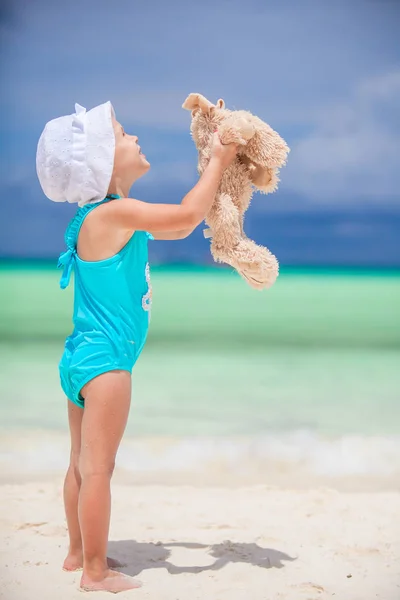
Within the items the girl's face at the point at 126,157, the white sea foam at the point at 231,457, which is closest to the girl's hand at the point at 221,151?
the girl's face at the point at 126,157

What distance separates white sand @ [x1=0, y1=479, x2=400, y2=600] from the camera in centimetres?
169

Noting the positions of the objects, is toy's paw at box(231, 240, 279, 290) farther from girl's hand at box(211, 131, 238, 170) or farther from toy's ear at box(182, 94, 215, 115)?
toy's ear at box(182, 94, 215, 115)

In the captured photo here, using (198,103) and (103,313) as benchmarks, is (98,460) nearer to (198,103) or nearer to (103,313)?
(103,313)

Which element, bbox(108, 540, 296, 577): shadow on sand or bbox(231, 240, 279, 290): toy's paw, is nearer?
bbox(231, 240, 279, 290): toy's paw

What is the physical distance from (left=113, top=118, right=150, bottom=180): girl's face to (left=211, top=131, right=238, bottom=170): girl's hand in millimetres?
170

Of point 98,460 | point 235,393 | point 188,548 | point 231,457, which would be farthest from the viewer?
point 235,393

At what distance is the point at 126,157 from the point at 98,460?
643mm

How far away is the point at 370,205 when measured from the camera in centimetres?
970

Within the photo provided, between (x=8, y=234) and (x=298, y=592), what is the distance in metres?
8.04

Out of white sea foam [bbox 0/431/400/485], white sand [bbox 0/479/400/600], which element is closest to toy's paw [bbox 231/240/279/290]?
white sand [bbox 0/479/400/600]

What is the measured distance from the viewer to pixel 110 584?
1.60m

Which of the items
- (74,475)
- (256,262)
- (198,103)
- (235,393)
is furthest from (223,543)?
(235,393)

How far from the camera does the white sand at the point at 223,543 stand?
5.53 feet

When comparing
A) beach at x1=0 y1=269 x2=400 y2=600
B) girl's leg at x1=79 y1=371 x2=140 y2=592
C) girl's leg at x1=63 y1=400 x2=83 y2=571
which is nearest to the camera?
girl's leg at x1=79 y1=371 x2=140 y2=592
